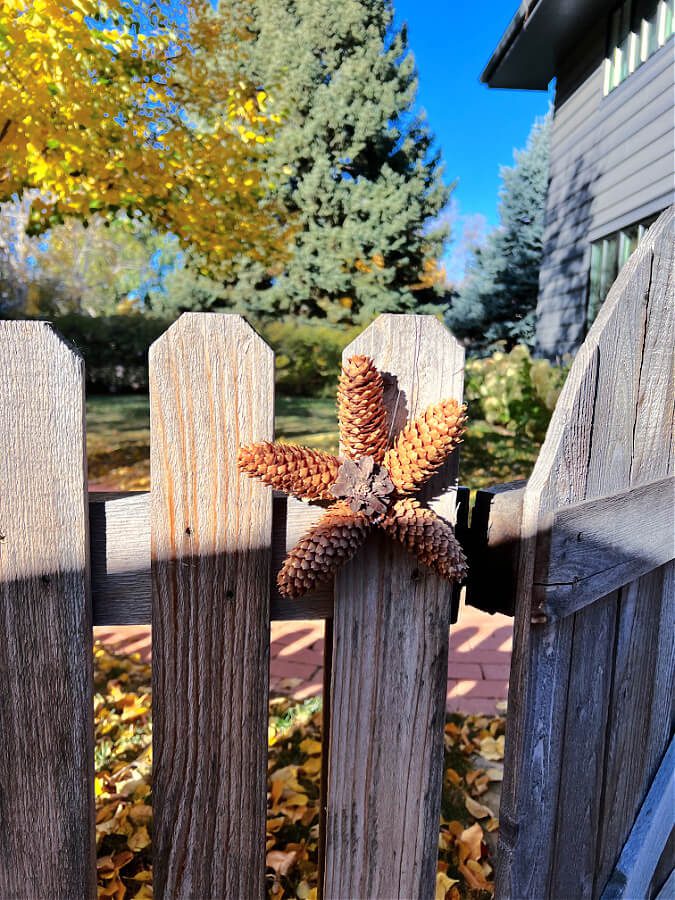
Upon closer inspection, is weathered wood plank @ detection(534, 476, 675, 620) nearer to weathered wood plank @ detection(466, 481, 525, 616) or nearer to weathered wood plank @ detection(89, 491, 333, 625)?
weathered wood plank @ detection(466, 481, 525, 616)

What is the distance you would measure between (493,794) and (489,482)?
195 inches

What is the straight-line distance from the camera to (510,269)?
16703mm

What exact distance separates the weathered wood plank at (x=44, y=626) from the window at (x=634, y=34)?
698 cm

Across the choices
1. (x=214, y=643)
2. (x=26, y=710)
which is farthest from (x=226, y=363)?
(x=26, y=710)

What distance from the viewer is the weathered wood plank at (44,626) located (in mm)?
831

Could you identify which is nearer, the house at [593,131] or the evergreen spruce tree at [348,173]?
the house at [593,131]

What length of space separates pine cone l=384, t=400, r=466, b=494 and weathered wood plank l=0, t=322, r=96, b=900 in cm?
44

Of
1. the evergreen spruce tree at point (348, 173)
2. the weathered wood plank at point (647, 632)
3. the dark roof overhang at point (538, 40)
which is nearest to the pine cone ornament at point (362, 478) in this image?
the weathered wood plank at point (647, 632)

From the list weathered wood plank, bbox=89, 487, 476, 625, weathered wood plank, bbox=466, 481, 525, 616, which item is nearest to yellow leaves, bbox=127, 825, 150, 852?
weathered wood plank, bbox=89, 487, 476, 625

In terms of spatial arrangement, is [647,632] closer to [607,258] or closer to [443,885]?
[443,885]

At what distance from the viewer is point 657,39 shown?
19.5 ft

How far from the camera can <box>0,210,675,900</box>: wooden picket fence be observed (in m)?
0.87

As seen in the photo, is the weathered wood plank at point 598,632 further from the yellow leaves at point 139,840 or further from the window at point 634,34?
the window at point 634,34

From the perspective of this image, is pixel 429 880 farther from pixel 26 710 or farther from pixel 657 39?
pixel 657 39
